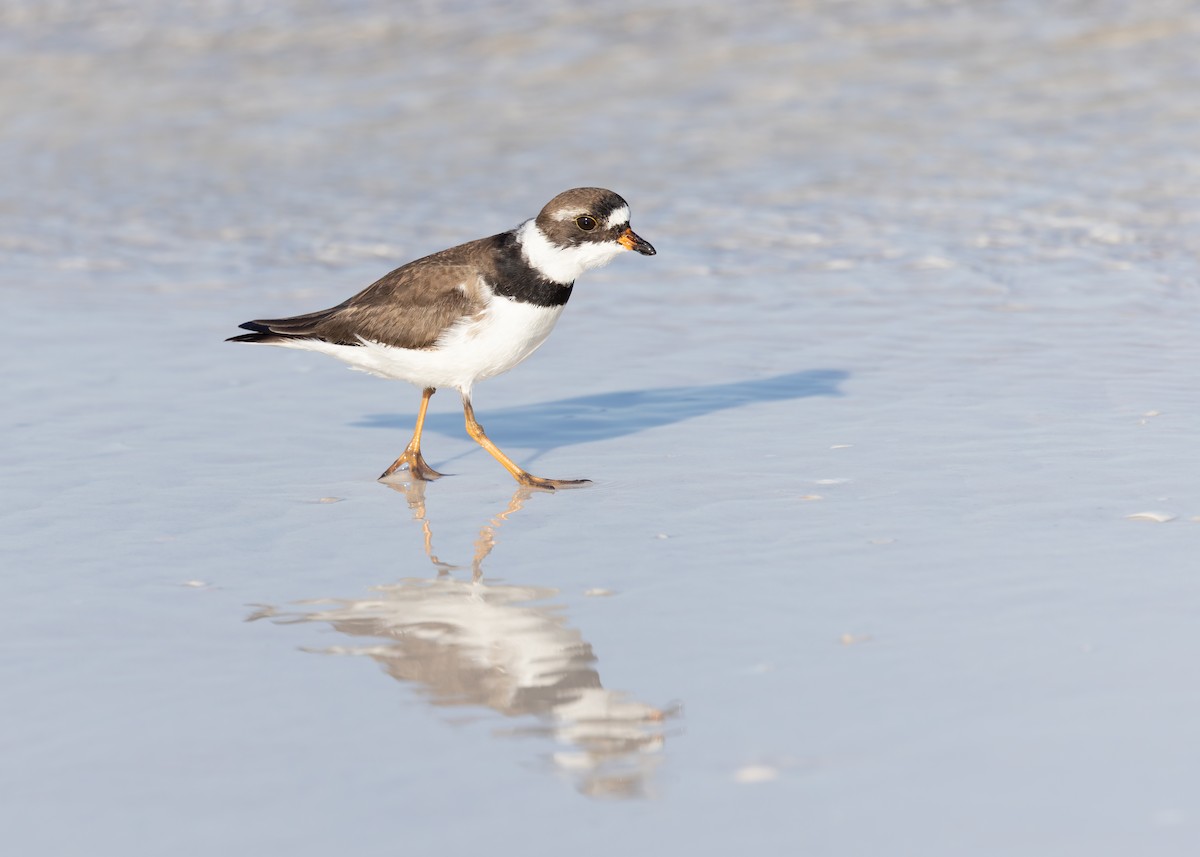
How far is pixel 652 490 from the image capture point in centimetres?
680

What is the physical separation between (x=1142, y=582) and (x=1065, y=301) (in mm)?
4734

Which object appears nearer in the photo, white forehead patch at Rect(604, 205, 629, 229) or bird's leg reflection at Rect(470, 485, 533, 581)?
bird's leg reflection at Rect(470, 485, 533, 581)

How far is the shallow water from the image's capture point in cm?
395

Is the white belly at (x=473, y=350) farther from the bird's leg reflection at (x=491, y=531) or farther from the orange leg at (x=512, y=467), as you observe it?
the bird's leg reflection at (x=491, y=531)

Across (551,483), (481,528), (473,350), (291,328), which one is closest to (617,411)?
(473,350)

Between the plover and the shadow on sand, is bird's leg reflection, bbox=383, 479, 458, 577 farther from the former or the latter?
the shadow on sand

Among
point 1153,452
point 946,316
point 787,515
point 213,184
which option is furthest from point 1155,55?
point 787,515

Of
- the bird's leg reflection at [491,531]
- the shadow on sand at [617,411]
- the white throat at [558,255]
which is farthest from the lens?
the shadow on sand at [617,411]

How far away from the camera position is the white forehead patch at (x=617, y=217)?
7445 mm

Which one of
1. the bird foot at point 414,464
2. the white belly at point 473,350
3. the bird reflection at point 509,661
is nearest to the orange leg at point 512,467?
the white belly at point 473,350

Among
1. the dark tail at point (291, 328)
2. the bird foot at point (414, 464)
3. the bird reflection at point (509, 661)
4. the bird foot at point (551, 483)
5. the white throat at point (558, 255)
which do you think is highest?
the white throat at point (558, 255)

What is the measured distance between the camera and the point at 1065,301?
9.65 m

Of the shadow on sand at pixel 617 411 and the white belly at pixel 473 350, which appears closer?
the white belly at pixel 473 350

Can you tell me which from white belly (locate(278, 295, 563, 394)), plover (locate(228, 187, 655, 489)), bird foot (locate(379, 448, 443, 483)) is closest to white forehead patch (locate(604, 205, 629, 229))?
plover (locate(228, 187, 655, 489))
